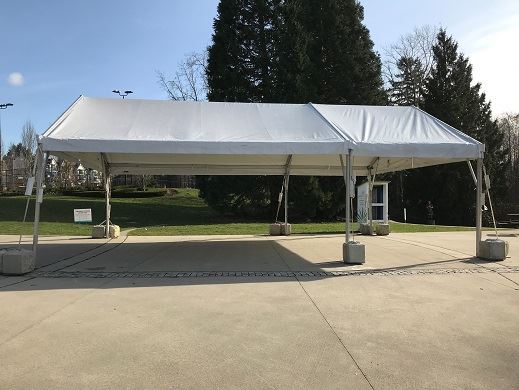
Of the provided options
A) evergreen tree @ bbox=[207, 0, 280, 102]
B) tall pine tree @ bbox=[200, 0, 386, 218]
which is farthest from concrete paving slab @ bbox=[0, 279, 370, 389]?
evergreen tree @ bbox=[207, 0, 280, 102]

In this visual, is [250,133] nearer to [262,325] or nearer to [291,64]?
[262,325]

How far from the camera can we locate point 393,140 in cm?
1088

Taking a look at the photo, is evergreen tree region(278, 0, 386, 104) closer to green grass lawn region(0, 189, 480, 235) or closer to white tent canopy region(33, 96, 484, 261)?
green grass lawn region(0, 189, 480, 235)

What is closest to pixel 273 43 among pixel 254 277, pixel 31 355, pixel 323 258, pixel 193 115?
pixel 193 115

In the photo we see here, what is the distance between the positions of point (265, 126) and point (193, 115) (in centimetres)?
210

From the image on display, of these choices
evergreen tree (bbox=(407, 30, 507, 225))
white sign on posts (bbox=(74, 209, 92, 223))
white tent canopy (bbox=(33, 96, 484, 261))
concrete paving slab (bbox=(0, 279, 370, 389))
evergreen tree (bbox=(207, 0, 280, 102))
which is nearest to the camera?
concrete paving slab (bbox=(0, 279, 370, 389))

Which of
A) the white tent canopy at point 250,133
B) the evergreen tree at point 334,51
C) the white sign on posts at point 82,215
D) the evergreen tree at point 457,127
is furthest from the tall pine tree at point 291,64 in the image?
the white tent canopy at point 250,133

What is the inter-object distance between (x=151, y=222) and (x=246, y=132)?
678 inches

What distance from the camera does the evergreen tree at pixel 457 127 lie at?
37.8m

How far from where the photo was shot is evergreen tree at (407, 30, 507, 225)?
37812 mm

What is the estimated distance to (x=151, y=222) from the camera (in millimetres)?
27016

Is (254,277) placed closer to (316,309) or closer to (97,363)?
(316,309)

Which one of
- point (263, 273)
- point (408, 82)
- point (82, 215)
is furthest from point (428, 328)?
point (408, 82)

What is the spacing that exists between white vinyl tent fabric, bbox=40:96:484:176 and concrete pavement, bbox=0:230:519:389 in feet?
8.47
